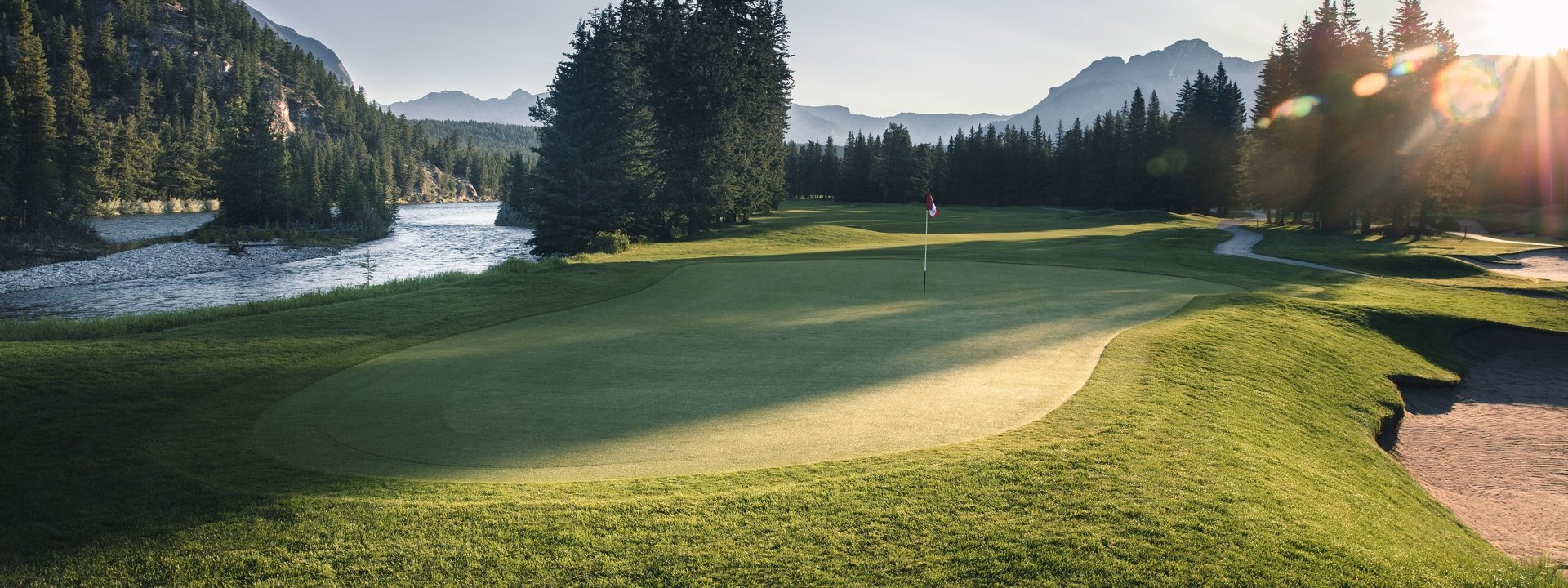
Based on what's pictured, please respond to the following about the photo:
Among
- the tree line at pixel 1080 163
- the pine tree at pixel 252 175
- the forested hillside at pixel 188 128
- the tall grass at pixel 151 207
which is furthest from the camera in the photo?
the tree line at pixel 1080 163

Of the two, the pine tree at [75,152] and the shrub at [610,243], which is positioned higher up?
the pine tree at [75,152]

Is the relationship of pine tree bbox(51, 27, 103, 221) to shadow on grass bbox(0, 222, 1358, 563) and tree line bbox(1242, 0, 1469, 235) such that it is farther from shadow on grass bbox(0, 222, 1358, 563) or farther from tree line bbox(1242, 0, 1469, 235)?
tree line bbox(1242, 0, 1469, 235)

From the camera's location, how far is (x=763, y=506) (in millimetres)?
6031

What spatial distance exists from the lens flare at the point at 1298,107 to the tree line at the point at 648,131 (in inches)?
1488

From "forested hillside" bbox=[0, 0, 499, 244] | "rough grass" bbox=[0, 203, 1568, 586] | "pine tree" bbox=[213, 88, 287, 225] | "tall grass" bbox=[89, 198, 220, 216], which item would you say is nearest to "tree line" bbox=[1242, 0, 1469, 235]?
"rough grass" bbox=[0, 203, 1568, 586]

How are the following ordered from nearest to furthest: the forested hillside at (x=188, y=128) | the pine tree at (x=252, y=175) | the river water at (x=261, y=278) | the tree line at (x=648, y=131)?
the river water at (x=261, y=278)
the tree line at (x=648, y=131)
the forested hillside at (x=188, y=128)
the pine tree at (x=252, y=175)

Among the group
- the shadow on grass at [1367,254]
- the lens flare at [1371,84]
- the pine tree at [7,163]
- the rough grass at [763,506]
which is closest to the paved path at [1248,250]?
the shadow on grass at [1367,254]

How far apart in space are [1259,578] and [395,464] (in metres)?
7.18

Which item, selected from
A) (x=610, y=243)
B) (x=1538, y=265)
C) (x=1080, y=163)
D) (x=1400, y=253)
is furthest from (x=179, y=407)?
(x=1080, y=163)

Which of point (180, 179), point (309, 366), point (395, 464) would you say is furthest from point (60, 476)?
point (180, 179)

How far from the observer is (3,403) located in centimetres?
889

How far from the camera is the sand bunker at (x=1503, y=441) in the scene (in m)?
8.41

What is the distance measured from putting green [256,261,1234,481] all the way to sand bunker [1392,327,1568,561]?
14.8ft

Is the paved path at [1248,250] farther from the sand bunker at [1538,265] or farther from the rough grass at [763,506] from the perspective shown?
the rough grass at [763,506]
